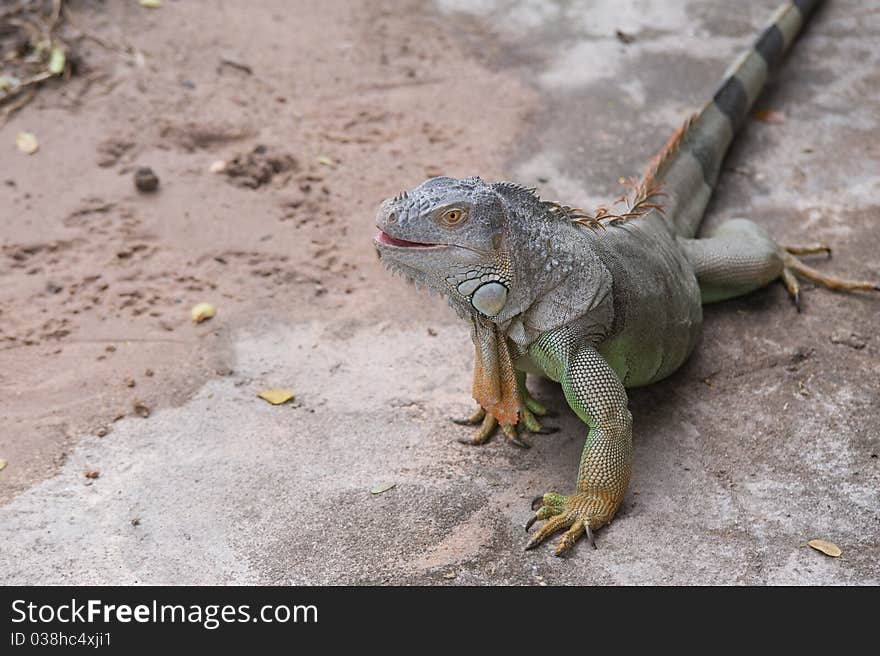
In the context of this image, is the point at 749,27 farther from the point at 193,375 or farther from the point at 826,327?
the point at 193,375

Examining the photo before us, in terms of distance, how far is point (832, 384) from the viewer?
4.17m

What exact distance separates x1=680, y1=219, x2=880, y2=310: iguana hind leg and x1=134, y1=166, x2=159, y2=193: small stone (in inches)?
124

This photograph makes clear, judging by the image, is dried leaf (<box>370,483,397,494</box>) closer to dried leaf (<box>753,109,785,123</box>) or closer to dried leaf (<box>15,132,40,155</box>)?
dried leaf (<box>15,132,40,155</box>)

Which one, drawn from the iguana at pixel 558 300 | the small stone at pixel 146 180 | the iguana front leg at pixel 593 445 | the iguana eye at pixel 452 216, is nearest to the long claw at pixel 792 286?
the iguana at pixel 558 300

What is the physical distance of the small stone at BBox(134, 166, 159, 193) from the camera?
18.4ft

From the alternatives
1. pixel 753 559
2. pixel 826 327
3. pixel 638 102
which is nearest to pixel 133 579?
pixel 753 559

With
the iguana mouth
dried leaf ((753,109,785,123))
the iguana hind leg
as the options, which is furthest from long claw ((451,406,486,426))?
dried leaf ((753,109,785,123))

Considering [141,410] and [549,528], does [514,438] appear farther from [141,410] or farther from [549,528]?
[141,410]

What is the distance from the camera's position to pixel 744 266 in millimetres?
4645

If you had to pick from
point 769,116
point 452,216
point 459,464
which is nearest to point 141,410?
point 459,464

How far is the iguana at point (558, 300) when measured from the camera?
338 centimetres

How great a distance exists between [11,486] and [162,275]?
1.70m

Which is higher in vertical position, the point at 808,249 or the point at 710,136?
the point at 710,136

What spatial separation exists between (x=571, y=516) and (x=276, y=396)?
1520mm
